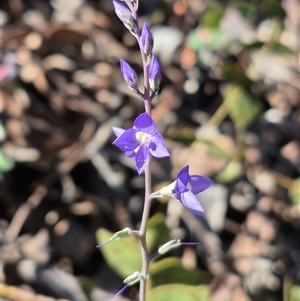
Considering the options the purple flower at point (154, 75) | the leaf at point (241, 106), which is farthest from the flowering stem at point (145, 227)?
the leaf at point (241, 106)

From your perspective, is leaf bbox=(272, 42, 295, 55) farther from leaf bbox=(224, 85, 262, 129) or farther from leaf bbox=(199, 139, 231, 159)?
leaf bbox=(199, 139, 231, 159)

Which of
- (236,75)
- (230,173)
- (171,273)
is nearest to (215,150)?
(230,173)

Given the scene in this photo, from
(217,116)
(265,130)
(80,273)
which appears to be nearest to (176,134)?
(217,116)

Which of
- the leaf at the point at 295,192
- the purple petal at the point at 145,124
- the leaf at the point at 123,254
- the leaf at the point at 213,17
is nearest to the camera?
A: the purple petal at the point at 145,124

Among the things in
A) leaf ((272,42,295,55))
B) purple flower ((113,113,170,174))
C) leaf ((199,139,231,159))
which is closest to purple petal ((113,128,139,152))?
purple flower ((113,113,170,174))

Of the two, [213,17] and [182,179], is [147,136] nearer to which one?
[182,179]

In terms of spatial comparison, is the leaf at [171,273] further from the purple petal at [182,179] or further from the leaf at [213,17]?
the leaf at [213,17]
